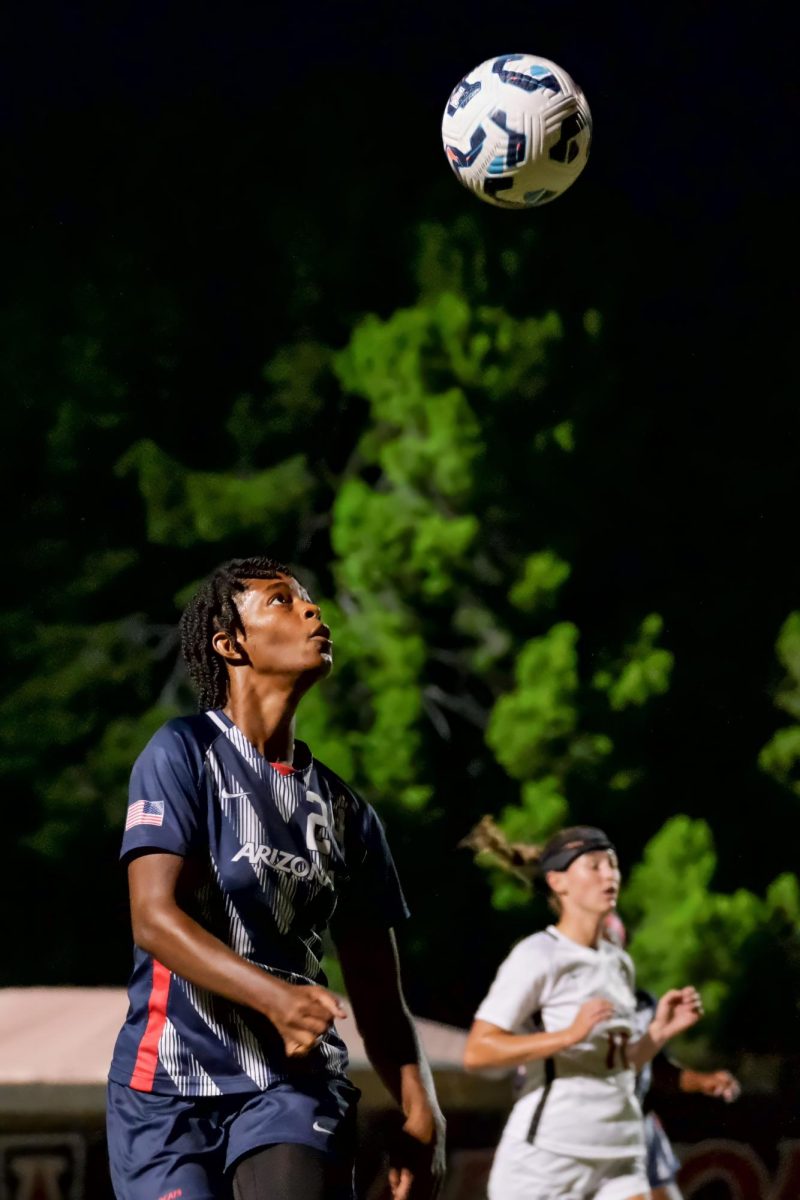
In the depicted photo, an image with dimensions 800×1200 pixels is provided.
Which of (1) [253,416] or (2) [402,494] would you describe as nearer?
(2) [402,494]

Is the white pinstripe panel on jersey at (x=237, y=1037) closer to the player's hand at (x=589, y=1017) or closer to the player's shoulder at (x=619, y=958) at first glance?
the player's hand at (x=589, y=1017)

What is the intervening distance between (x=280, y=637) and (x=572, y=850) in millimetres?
3499

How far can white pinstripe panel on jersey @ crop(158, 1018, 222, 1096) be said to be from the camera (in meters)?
3.44

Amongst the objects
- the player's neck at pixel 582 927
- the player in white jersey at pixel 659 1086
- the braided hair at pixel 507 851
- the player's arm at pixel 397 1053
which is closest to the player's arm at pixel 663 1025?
the player in white jersey at pixel 659 1086

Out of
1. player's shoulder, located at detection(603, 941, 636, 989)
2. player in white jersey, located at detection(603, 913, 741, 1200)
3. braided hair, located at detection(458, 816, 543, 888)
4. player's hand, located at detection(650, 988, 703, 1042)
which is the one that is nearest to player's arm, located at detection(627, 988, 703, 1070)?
player's hand, located at detection(650, 988, 703, 1042)

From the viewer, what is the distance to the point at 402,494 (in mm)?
19188

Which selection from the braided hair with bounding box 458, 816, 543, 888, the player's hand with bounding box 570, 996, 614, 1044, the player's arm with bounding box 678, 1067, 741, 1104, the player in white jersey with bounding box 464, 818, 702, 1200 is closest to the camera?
the player's hand with bounding box 570, 996, 614, 1044

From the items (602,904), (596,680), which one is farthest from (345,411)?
(602,904)

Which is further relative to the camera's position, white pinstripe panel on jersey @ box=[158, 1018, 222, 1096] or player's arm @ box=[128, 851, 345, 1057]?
white pinstripe panel on jersey @ box=[158, 1018, 222, 1096]

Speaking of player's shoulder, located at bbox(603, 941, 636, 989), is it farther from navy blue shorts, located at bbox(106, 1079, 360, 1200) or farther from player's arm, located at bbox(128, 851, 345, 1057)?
player's arm, located at bbox(128, 851, 345, 1057)

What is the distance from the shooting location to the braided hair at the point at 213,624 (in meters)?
3.97

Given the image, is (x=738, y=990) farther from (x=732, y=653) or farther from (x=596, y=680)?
(x=732, y=653)

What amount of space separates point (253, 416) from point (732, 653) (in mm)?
6492

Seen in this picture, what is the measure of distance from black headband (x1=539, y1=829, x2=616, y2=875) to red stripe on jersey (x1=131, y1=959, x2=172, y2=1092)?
374 cm
